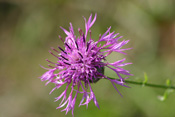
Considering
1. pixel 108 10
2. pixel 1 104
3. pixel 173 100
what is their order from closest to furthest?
pixel 173 100, pixel 108 10, pixel 1 104

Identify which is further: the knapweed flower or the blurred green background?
the blurred green background

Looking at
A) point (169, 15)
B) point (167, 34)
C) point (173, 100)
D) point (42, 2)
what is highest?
point (42, 2)

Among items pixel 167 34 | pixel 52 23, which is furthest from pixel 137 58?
pixel 52 23

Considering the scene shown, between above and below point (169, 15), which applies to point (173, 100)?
below

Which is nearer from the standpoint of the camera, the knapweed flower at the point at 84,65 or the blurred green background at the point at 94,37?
the knapweed flower at the point at 84,65

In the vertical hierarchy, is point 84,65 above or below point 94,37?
below

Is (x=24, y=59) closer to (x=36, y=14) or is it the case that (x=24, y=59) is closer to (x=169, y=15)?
(x=36, y=14)

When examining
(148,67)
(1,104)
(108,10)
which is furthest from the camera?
(1,104)

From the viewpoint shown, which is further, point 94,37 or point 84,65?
point 94,37
